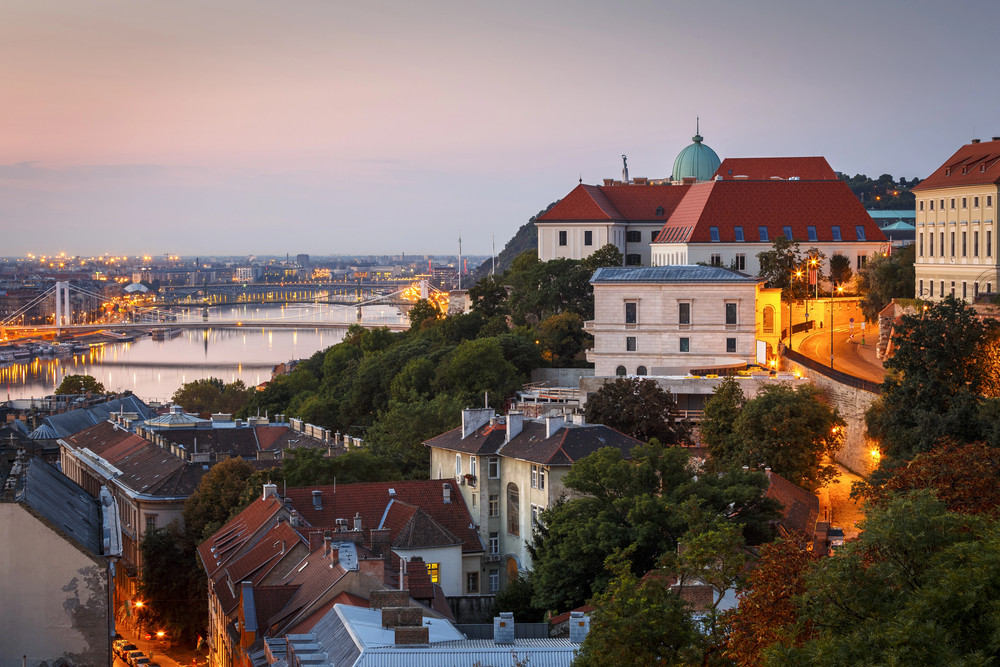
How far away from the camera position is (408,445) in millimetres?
38219

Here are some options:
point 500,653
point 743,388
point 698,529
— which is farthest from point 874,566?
point 743,388

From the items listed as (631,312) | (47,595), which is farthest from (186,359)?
(47,595)

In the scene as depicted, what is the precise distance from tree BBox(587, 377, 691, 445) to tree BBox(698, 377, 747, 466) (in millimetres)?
1530

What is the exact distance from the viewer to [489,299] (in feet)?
188

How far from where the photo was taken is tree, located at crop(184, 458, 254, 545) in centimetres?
2884

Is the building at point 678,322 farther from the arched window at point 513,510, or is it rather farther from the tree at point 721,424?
the arched window at point 513,510

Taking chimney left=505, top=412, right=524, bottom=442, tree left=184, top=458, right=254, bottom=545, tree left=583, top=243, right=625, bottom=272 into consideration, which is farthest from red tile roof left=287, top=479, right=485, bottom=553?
tree left=583, top=243, right=625, bottom=272

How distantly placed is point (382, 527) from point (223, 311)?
157 m

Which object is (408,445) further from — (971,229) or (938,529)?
(938,529)

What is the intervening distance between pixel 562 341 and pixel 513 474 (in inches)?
724

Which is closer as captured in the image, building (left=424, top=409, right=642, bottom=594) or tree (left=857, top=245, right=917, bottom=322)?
building (left=424, top=409, right=642, bottom=594)

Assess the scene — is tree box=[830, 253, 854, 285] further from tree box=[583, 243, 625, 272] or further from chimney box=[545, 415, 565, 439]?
chimney box=[545, 415, 565, 439]

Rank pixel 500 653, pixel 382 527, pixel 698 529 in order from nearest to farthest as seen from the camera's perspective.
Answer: pixel 500 653, pixel 698 529, pixel 382 527

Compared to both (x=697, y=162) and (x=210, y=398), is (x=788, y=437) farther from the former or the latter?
(x=210, y=398)
